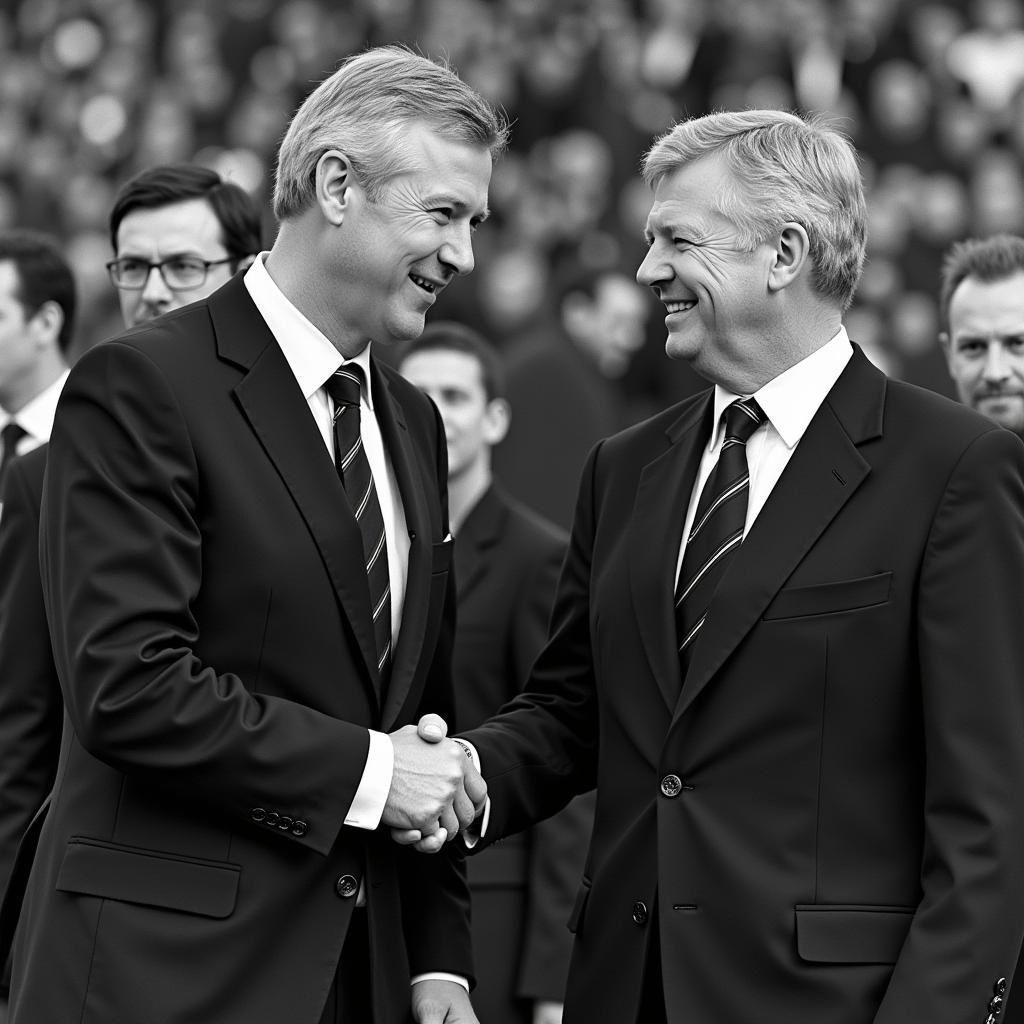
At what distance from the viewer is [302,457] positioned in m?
2.98

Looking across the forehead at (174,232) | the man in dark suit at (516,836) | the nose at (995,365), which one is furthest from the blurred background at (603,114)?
the nose at (995,365)

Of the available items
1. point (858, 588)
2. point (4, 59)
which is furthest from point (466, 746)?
point (4, 59)

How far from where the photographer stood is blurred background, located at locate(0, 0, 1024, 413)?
9570 mm

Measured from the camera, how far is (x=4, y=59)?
16.4 meters

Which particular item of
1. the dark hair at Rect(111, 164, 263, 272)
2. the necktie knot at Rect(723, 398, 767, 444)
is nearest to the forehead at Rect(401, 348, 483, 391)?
the dark hair at Rect(111, 164, 263, 272)

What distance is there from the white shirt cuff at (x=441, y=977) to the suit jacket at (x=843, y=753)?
10.3 inches

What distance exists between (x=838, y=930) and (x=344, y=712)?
0.86m

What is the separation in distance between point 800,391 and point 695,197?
1.26 ft

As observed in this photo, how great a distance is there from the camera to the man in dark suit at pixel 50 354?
3396mm

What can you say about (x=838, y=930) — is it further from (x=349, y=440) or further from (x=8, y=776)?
(x=8, y=776)

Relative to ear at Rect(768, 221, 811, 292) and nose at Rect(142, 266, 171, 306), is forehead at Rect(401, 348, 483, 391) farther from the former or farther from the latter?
ear at Rect(768, 221, 811, 292)

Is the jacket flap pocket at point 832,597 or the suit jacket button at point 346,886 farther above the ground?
the jacket flap pocket at point 832,597

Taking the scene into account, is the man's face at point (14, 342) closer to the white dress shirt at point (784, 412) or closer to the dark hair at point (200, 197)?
the dark hair at point (200, 197)

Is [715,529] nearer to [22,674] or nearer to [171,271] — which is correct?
[22,674]
